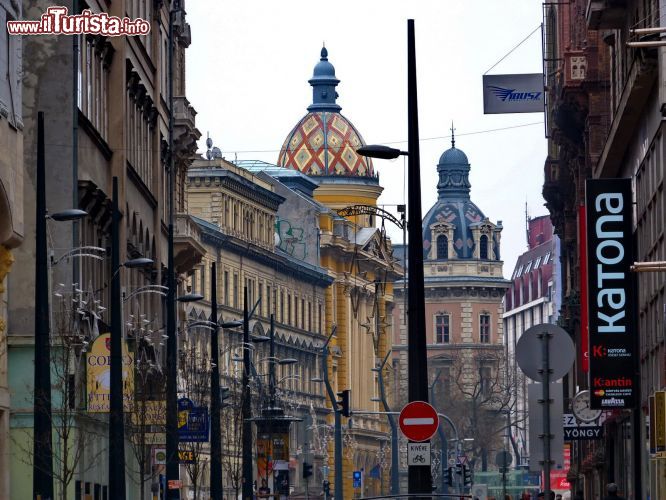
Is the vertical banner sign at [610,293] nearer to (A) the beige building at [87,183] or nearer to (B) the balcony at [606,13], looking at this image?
(B) the balcony at [606,13]

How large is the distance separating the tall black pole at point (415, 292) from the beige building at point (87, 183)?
12560 millimetres

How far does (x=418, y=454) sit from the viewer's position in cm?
3050

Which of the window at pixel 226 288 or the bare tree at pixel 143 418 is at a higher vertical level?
the window at pixel 226 288

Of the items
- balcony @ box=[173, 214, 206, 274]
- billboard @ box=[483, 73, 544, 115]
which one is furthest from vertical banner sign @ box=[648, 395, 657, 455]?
balcony @ box=[173, 214, 206, 274]

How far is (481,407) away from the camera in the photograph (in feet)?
617

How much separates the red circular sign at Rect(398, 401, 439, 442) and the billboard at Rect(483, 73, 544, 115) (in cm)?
3176

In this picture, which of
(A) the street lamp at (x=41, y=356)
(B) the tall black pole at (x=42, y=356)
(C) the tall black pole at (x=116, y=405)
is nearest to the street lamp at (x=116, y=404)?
(C) the tall black pole at (x=116, y=405)

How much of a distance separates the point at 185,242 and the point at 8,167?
→ 1688 inches

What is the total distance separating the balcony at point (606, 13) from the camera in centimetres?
4338

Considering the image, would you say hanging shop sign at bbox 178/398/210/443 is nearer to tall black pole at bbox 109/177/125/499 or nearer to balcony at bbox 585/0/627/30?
tall black pole at bbox 109/177/125/499

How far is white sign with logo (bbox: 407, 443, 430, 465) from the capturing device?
30.5 metres

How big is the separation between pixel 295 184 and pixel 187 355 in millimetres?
97783

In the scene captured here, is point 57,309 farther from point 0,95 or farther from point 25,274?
point 0,95

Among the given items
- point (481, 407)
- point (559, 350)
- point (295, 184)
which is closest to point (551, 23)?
point (559, 350)
